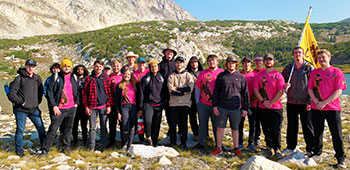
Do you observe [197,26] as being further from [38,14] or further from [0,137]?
[0,137]

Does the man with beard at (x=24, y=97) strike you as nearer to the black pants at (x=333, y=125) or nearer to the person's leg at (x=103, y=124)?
the person's leg at (x=103, y=124)

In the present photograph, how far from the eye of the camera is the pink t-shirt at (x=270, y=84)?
19.4ft

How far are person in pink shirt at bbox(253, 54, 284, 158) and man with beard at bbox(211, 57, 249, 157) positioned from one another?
0.62 metres

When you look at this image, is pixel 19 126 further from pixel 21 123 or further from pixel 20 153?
pixel 20 153

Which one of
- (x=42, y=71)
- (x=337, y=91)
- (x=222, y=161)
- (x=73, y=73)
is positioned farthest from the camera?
(x=42, y=71)

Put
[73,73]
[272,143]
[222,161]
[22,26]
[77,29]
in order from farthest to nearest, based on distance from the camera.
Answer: [77,29]
[22,26]
[73,73]
[272,143]
[222,161]

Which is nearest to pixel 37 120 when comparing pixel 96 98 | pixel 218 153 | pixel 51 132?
pixel 51 132

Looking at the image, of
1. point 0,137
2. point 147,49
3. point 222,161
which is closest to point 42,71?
point 147,49

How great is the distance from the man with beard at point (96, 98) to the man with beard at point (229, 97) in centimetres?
340

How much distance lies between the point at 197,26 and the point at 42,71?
138 meters

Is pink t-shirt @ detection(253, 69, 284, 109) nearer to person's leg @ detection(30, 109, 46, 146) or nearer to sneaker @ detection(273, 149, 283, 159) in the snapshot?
sneaker @ detection(273, 149, 283, 159)

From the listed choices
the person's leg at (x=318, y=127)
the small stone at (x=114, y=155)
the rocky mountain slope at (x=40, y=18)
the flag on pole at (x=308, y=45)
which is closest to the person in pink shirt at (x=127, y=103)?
the small stone at (x=114, y=155)

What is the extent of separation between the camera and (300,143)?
721 centimetres

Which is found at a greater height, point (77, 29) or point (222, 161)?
point (77, 29)
